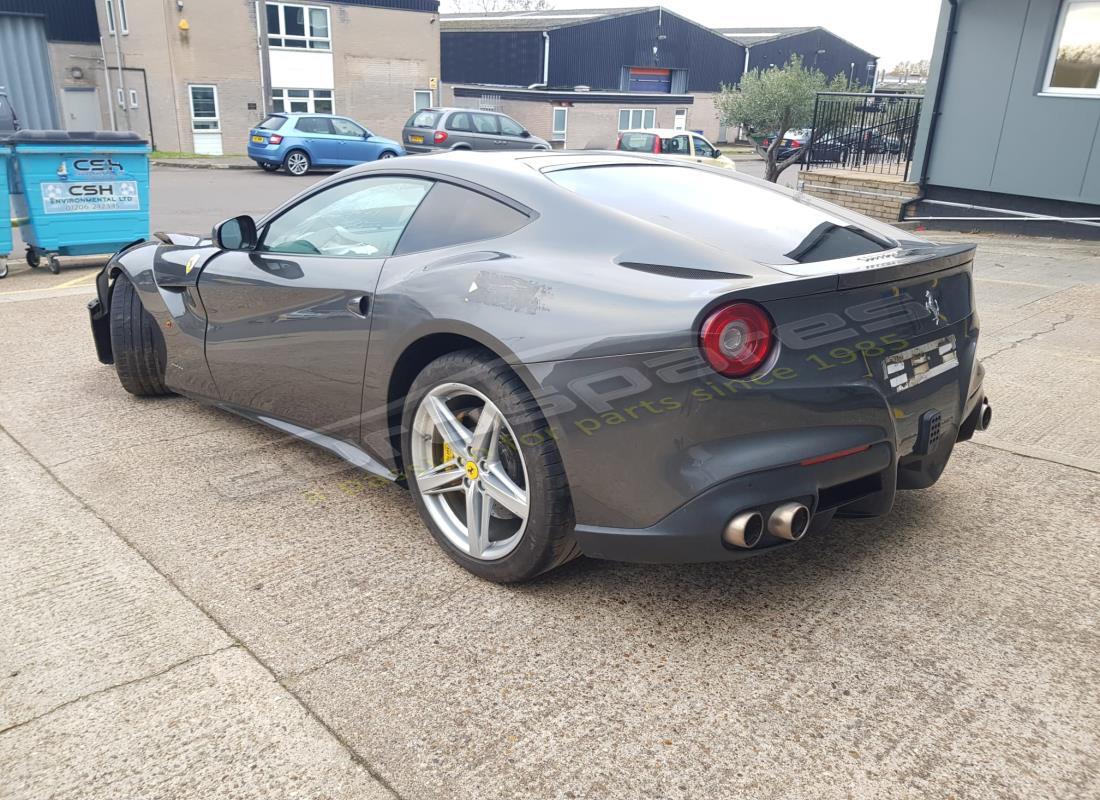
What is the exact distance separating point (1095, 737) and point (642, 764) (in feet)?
3.74

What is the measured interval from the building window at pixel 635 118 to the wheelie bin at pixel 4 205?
39.1 meters

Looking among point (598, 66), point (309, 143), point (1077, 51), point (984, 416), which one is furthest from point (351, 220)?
point (598, 66)

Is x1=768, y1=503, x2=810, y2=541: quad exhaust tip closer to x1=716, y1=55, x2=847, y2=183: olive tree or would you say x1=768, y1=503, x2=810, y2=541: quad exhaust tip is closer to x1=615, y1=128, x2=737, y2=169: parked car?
x1=615, y1=128, x2=737, y2=169: parked car

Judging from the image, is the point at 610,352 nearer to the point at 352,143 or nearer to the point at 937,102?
the point at 937,102

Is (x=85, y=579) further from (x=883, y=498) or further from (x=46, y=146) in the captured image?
(x=46, y=146)

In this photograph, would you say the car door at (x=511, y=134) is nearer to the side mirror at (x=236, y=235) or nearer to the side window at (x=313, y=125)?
the side window at (x=313, y=125)

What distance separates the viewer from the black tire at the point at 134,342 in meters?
4.55

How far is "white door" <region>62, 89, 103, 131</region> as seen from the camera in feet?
108

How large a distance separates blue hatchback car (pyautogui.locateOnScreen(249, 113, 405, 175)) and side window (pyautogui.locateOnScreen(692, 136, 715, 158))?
777 cm

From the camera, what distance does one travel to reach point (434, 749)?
2168 millimetres

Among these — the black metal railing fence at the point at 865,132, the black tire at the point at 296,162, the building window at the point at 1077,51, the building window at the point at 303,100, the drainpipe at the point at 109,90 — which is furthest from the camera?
the building window at the point at 303,100

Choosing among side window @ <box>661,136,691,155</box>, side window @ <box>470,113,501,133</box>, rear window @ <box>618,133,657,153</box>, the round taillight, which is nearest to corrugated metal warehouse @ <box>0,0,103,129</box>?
side window @ <box>470,113,501,133</box>

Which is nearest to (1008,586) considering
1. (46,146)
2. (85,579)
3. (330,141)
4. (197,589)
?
(197,589)

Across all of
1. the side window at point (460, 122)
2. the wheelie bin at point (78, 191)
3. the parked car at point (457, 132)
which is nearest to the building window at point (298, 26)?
the parked car at point (457, 132)
